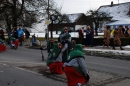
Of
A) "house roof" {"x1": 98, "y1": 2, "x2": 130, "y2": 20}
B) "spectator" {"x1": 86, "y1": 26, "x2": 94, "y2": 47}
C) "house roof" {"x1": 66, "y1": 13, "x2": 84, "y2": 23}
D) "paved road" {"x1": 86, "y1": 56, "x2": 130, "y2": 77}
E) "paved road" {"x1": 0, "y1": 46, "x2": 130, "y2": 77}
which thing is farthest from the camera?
"house roof" {"x1": 66, "y1": 13, "x2": 84, "y2": 23}

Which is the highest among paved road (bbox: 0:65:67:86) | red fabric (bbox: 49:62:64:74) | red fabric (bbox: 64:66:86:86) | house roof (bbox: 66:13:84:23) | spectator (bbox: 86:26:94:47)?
house roof (bbox: 66:13:84:23)

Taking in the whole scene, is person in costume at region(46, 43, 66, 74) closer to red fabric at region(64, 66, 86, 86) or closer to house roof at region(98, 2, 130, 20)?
red fabric at region(64, 66, 86, 86)

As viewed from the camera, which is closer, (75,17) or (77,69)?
(77,69)

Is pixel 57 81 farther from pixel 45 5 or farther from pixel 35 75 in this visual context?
pixel 45 5

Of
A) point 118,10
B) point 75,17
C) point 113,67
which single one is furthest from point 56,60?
point 75,17

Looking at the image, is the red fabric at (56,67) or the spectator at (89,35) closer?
the red fabric at (56,67)

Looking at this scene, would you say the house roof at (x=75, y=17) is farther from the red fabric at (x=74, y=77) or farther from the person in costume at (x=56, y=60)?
the red fabric at (x=74, y=77)

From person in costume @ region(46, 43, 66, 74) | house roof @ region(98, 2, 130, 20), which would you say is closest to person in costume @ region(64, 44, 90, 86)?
person in costume @ region(46, 43, 66, 74)

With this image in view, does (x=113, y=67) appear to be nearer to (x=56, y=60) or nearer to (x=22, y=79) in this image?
(x=56, y=60)

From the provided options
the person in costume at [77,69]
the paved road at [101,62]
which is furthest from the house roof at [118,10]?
the person in costume at [77,69]

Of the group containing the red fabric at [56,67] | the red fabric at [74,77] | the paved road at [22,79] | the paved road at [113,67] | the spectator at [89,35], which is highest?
the spectator at [89,35]

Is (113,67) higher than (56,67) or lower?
lower

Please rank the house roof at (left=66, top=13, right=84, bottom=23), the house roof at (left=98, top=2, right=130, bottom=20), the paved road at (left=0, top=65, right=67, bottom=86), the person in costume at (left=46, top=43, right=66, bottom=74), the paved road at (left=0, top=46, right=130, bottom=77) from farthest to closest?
the house roof at (left=66, top=13, right=84, bottom=23), the house roof at (left=98, top=2, right=130, bottom=20), the paved road at (left=0, top=46, right=130, bottom=77), the person in costume at (left=46, top=43, right=66, bottom=74), the paved road at (left=0, top=65, right=67, bottom=86)

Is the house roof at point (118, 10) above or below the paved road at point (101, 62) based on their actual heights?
above
